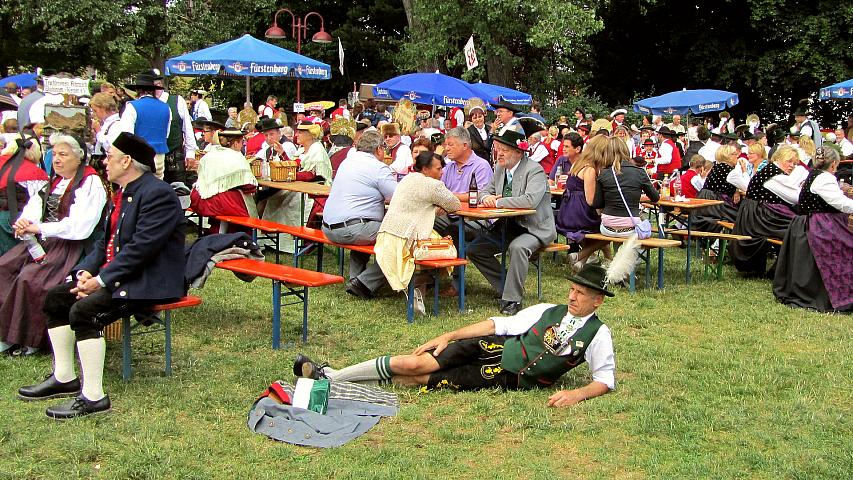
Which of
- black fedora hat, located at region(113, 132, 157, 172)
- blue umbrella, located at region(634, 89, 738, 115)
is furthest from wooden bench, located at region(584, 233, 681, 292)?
blue umbrella, located at region(634, 89, 738, 115)

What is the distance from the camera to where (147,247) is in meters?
5.46

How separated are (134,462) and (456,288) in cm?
467

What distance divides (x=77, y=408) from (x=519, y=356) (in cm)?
255

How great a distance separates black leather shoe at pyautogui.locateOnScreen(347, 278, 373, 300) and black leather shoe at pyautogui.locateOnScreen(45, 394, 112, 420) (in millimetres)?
3528

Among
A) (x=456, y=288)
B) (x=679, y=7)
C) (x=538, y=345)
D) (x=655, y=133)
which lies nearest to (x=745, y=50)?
(x=679, y=7)

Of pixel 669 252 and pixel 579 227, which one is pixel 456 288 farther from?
pixel 669 252

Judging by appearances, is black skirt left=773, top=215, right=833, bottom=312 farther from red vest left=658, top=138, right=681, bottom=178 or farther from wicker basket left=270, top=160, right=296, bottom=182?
red vest left=658, top=138, right=681, bottom=178

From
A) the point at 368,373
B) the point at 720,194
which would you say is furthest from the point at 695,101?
the point at 368,373

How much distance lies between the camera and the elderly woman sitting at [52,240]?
20.1ft

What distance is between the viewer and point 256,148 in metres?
12.1

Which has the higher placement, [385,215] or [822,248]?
[385,215]

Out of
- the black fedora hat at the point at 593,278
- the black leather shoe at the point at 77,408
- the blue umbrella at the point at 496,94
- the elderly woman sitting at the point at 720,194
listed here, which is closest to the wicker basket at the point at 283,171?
the elderly woman sitting at the point at 720,194

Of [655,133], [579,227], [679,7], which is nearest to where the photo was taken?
[579,227]

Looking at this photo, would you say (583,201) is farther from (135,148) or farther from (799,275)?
(135,148)
